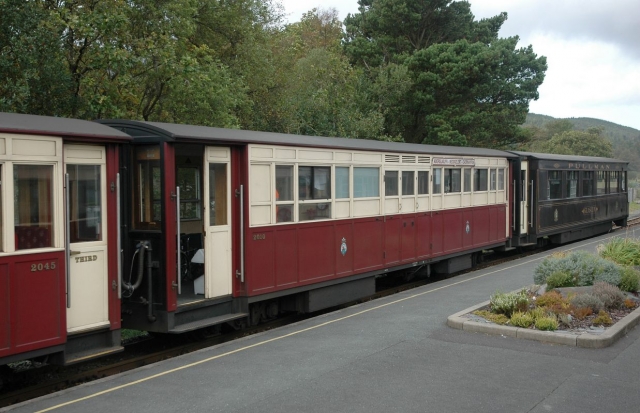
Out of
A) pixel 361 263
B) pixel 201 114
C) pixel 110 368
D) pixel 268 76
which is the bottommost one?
pixel 110 368

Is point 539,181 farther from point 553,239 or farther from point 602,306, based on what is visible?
point 602,306

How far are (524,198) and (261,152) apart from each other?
12.2 meters

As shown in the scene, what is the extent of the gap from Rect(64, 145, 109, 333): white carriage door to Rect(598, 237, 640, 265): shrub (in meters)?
10.6

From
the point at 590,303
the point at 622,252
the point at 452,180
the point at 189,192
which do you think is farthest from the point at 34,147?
the point at 622,252

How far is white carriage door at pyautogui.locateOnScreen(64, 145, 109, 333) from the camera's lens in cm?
741

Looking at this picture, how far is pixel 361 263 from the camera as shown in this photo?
40.5 feet

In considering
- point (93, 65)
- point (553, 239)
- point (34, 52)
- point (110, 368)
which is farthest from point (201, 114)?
point (553, 239)

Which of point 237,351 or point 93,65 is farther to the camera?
point 93,65

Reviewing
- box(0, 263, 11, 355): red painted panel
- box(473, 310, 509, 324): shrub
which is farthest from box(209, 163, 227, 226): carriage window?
box(473, 310, 509, 324): shrub

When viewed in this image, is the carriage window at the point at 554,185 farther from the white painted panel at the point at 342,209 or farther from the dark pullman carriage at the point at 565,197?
the white painted panel at the point at 342,209

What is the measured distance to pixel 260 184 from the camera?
990 centimetres

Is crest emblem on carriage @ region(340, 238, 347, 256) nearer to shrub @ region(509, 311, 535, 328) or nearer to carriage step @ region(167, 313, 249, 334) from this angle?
carriage step @ region(167, 313, 249, 334)

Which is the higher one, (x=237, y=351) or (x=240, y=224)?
(x=240, y=224)

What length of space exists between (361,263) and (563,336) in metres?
4.69
